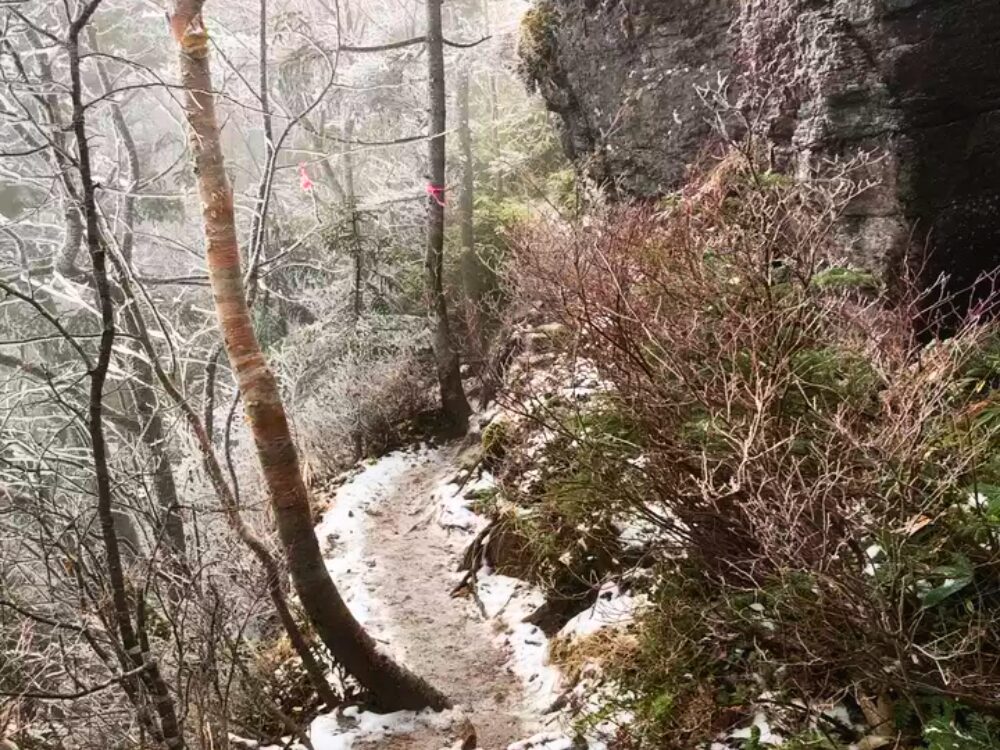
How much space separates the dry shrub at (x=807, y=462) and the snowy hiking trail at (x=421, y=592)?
1.75 metres

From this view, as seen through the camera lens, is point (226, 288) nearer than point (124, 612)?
No

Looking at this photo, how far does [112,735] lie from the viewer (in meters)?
3.82

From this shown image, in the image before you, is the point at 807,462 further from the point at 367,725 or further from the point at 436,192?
the point at 436,192

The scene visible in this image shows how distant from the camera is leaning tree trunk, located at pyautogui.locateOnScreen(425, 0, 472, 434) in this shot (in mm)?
8328

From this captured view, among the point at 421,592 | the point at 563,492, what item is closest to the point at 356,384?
the point at 421,592

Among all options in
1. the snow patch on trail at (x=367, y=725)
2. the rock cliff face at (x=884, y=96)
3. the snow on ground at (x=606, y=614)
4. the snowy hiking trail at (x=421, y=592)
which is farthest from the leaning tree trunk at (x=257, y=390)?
the rock cliff face at (x=884, y=96)

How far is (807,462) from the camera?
3.10 metres

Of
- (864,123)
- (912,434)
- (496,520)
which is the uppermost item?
(864,123)

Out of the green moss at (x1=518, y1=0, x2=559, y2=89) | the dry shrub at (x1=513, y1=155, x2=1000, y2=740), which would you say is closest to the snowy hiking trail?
the dry shrub at (x1=513, y1=155, x2=1000, y2=740)

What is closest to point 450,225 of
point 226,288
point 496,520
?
point 496,520

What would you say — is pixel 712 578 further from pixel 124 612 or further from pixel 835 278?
pixel 124 612

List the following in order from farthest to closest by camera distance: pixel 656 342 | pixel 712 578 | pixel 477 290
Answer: pixel 477 290
pixel 712 578
pixel 656 342

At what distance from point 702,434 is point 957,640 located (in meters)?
1.26

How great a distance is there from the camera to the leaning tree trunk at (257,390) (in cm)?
377
